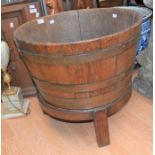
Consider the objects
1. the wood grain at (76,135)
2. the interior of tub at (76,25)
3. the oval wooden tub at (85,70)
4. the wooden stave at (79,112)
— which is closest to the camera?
the oval wooden tub at (85,70)

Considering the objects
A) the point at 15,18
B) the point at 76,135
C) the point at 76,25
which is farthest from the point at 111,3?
the point at 76,135

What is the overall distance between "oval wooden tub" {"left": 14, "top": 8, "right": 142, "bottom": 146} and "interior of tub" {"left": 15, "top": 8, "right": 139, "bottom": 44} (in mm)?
10

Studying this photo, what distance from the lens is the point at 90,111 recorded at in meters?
1.55

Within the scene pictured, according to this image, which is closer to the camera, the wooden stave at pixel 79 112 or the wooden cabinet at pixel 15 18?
the wooden stave at pixel 79 112

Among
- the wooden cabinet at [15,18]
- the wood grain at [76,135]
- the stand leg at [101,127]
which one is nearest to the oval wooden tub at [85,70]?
the stand leg at [101,127]

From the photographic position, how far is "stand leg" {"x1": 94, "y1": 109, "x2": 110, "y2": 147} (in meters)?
1.57

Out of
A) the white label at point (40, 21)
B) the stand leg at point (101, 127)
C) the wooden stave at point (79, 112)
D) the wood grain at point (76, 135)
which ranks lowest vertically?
the wood grain at point (76, 135)

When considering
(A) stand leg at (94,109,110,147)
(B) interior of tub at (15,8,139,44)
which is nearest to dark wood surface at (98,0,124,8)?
(B) interior of tub at (15,8,139,44)

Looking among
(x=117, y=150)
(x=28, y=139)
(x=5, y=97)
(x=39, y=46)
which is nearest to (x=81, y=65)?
(x=39, y=46)

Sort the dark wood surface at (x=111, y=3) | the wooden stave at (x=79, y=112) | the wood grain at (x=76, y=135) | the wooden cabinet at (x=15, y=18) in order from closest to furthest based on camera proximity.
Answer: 1. the wooden stave at (x=79, y=112)
2. the wood grain at (x=76, y=135)
3. the wooden cabinet at (x=15, y=18)
4. the dark wood surface at (x=111, y=3)

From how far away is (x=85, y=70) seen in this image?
1.37 m

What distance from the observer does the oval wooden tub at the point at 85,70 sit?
1326 millimetres

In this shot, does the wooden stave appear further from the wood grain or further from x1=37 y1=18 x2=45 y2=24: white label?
x1=37 y1=18 x2=45 y2=24: white label

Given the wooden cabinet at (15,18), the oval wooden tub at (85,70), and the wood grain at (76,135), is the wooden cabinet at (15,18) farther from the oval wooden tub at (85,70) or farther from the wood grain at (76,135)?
the wood grain at (76,135)
